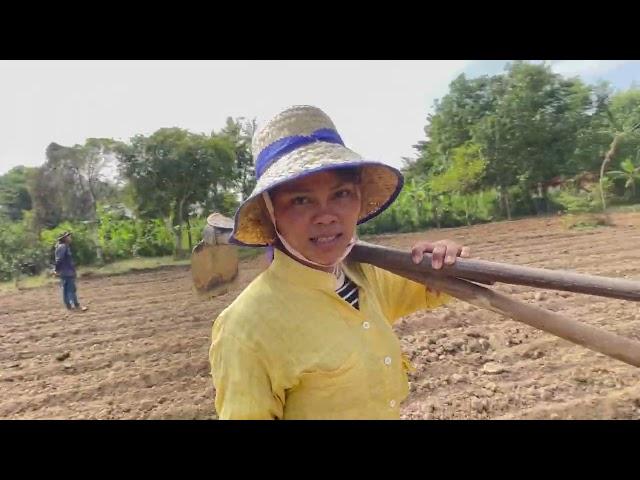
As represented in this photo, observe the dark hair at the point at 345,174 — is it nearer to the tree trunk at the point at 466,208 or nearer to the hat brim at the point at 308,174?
the hat brim at the point at 308,174

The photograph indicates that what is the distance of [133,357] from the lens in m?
4.33

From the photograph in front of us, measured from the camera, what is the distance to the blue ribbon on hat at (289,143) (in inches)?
35.5

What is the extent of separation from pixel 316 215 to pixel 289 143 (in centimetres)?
13

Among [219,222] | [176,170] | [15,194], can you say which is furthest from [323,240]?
[15,194]

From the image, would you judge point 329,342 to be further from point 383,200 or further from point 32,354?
point 32,354

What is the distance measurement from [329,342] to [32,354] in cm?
450

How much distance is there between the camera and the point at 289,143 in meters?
0.91

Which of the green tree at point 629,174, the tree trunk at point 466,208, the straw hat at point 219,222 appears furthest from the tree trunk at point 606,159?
the straw hat at point 219,222

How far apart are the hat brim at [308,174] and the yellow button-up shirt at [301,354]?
9cm

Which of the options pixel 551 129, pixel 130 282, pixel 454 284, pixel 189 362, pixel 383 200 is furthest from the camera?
pixel 551 129

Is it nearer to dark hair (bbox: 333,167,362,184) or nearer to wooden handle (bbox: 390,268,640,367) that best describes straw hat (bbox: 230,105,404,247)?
dark hair (bbox: 333,167,362,184)

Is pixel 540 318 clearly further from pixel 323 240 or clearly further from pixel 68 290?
pixel 68 290

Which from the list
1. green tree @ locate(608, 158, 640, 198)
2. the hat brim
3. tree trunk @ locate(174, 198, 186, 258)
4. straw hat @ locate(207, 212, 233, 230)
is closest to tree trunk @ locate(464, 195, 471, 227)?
green tree @ locate(608, 158, 640, 198)
